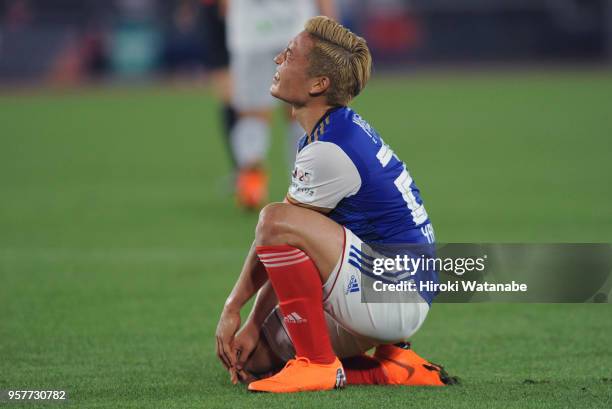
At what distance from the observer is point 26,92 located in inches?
755

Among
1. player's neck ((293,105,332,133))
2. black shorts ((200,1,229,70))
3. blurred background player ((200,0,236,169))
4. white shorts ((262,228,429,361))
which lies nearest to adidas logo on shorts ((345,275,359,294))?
white shorts ((262,228,429,361))

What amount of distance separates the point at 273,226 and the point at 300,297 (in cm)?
24

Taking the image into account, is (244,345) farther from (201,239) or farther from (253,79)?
(253,79)

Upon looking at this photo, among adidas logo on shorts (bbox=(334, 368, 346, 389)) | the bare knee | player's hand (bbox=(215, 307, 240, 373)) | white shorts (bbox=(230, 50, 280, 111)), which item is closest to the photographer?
the bare knee

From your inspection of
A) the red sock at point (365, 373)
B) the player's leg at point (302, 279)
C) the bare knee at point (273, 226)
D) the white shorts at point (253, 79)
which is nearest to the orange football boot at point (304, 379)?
the player's leg at point (302, 279)

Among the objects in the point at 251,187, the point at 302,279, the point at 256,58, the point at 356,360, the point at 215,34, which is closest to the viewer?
the point at 302,279

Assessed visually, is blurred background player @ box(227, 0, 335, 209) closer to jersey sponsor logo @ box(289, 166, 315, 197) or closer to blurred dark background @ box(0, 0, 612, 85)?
jersey sponsor logo @ box(289, 166, 315, 197)

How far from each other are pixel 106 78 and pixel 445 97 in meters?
7.54

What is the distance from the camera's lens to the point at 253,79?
780 cm

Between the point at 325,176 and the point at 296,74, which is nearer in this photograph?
the point at 325,176

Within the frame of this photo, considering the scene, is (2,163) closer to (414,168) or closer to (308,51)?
(414,168)

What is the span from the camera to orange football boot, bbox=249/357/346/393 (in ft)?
11.0

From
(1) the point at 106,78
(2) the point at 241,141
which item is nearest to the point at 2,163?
(2) the point at 241,141

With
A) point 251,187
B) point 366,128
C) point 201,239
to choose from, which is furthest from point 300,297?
point 251,187
